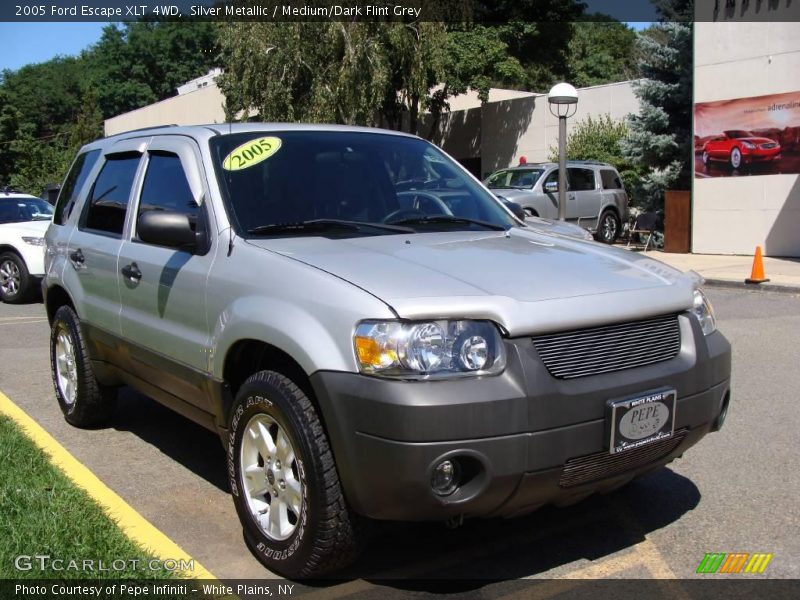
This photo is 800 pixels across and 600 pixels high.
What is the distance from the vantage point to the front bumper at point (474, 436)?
2.81 metres

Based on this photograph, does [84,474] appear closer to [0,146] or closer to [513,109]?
[513,109]

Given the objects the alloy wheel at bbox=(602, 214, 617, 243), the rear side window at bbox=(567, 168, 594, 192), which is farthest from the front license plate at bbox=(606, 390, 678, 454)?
the alloy wheel at bbox=(602, 214, 617, 243)

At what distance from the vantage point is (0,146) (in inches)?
2147

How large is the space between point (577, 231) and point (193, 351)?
3.00 metres

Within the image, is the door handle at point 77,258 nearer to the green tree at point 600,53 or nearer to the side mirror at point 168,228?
the side mirror at point 168,228

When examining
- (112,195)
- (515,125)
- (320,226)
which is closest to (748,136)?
Result: (515,125)

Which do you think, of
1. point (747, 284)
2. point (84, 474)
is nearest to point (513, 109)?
point (747, 284)

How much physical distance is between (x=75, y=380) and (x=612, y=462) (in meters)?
3.77

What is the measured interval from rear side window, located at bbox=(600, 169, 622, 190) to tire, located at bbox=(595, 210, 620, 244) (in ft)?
2.14

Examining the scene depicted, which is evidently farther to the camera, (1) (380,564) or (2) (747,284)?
(2) (747,284)

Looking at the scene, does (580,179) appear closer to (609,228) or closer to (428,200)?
(609,228)

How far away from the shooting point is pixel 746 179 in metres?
16.6

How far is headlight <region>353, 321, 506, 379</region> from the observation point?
2.88 m

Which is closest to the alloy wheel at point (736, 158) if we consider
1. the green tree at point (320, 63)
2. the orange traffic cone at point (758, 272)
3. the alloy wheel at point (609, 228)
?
the alloy wheel at point (609, 228)
